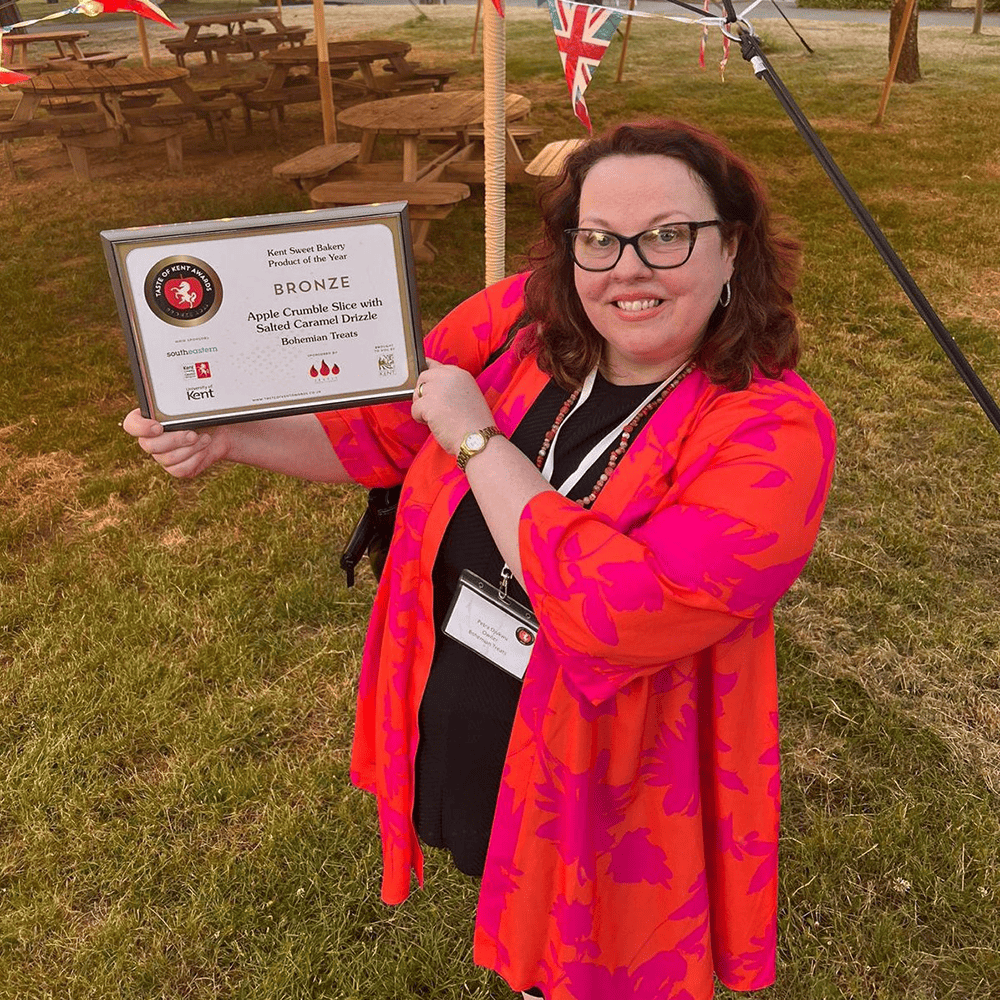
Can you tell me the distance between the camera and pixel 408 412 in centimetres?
176

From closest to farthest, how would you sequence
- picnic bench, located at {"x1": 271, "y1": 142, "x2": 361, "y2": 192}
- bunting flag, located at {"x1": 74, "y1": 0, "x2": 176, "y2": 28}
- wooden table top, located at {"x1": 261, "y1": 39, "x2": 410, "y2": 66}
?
bunting flag, located at {"x1": 74, "y1": 0, "x2": 176, "y2": 28}, picnic bench, located at {"x1": 271, "y1": 142, "x2": 361, "y2": 192}, wooden table top, located at {"x1": 261, "y1": 39, "x2": 410, "y2": 66}

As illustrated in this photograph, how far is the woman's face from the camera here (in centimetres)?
131

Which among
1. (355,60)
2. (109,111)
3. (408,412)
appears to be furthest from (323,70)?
(408,412)

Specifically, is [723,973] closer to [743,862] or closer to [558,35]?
[743,862]

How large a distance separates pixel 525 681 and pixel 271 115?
32.7 feet

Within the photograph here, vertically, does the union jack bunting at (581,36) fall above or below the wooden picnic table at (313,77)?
above

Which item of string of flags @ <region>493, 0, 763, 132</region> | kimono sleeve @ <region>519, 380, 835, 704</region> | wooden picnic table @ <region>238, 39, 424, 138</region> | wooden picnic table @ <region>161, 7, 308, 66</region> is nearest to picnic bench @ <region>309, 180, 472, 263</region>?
string of flags @ <region>493, 0, 763, 132</region>

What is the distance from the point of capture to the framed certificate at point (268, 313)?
1.35m

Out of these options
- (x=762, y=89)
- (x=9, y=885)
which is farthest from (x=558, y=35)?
(x=762, y=89)

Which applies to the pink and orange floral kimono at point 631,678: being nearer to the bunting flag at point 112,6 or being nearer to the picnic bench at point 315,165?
the bunting flag at point 112,6

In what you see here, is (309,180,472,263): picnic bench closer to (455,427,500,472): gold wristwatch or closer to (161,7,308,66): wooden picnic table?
(455,427,500,472): gold wristwatch

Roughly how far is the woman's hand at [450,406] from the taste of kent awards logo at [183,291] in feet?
1.17

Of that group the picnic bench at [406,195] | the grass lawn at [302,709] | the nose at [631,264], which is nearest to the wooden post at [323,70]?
the picnic bench at [406,195]

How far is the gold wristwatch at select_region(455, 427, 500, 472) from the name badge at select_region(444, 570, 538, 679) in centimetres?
29
